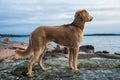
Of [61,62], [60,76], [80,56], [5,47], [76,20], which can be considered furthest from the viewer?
[5,47]

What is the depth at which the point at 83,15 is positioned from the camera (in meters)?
12.1

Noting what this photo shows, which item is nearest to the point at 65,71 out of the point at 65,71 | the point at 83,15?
the point at 65,71

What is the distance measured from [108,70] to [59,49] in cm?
1191

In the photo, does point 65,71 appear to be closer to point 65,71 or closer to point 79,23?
point 65,71

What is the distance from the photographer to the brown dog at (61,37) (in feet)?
37.8

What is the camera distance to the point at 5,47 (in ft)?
71.6

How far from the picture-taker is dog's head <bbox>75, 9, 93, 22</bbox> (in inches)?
475

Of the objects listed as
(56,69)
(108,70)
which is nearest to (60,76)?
(56,69)

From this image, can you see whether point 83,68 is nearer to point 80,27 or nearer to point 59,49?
point 80,27

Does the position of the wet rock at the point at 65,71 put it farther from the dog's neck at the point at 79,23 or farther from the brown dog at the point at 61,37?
the dog's neck at the point at 79,23

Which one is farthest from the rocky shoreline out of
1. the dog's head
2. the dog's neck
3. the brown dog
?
the dog's head

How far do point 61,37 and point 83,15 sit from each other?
1.07 m

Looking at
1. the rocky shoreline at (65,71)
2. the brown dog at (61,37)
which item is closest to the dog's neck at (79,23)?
the brown dog at (61,37)

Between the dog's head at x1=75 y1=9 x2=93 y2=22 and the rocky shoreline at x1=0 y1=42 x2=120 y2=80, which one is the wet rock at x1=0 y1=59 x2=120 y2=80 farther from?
the dog's head at x1=75 y1=9 x2=93 y2=22
